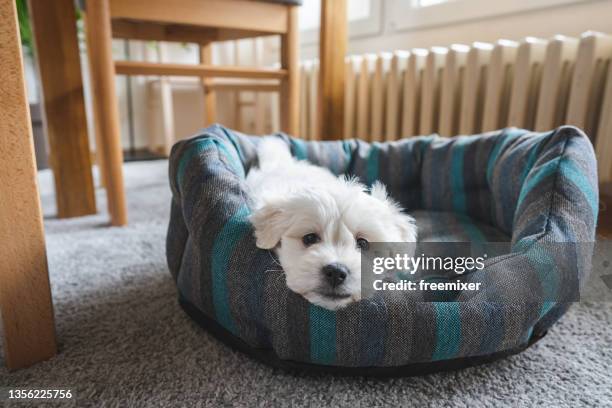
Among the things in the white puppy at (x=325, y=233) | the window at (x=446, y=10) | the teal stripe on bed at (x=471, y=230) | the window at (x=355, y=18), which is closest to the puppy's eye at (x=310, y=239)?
the white puppy at (x=325, y=233)

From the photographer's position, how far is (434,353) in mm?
637

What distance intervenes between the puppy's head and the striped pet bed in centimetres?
2

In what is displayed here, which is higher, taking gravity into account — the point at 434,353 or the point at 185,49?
the point at 185,49

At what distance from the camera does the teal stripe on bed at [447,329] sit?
623 mm

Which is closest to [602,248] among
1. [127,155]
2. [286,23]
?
[286,23]

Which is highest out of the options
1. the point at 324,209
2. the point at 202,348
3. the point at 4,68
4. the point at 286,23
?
the point at 286,23

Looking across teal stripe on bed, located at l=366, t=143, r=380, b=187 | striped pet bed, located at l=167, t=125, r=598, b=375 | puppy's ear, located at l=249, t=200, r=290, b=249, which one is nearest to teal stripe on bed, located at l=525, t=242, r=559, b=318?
striped pet bed, located at l=167, t=125, r=598, b=375

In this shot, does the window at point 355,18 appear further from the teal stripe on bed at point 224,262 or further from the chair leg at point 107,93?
the teal stripe on bed at point 224,262

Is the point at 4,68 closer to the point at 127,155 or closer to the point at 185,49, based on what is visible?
the point at 127,155

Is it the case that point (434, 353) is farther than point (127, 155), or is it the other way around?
point (127, 155)

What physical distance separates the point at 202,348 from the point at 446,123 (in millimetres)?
1311

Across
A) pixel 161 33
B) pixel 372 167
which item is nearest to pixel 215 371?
pixel 372 167

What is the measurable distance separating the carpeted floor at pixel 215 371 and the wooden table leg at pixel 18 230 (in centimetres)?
5

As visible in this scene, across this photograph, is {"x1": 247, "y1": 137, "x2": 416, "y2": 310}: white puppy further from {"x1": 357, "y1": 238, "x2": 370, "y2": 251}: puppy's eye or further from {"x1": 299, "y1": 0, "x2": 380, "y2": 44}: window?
{"x1": 299, "y1": 0, "x2": 380, "y2": 44}: window
